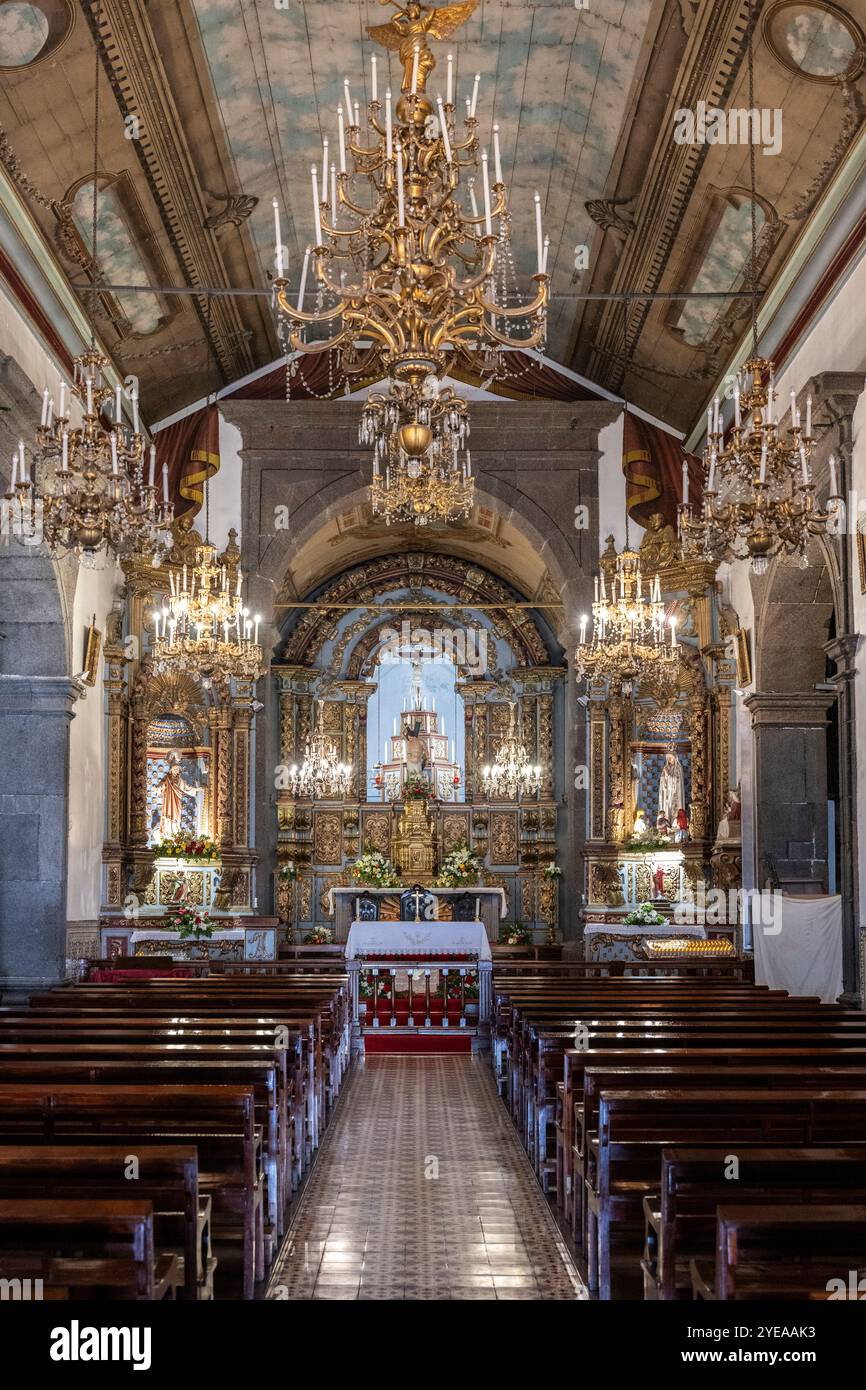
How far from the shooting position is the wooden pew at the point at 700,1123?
4.74 m

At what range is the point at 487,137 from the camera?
41.9 ft

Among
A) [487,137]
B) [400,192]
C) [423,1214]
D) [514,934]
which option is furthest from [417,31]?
[514,934]

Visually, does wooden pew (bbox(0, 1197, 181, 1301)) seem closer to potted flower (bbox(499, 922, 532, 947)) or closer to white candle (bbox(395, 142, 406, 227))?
white candle (bbox(395, 142, 406, 227))

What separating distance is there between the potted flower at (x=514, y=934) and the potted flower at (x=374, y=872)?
5.47 feet

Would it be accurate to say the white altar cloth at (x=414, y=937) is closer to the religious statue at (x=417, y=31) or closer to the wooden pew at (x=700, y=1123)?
the religious statue at (x=417, y=31)

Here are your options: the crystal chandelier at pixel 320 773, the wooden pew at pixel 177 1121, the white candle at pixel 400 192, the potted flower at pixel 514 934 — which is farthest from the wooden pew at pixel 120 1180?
the crystal chandelier at pixel 320 773

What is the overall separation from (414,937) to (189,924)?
8.62 ft

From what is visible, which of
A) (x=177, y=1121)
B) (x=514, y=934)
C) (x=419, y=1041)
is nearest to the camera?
(x=177, y=1121)

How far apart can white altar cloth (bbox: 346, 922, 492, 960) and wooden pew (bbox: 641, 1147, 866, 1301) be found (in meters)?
9.35

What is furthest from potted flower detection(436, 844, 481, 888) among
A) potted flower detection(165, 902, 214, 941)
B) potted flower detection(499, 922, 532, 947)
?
potted flower detection(165, 902, 214, 941)

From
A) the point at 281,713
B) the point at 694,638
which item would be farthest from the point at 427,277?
the point at 281,713

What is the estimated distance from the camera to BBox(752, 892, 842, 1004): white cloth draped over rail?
35.2ft

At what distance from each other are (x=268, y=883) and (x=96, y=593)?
4.56 metres

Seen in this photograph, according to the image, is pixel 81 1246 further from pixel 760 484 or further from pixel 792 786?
pixel 792 786
